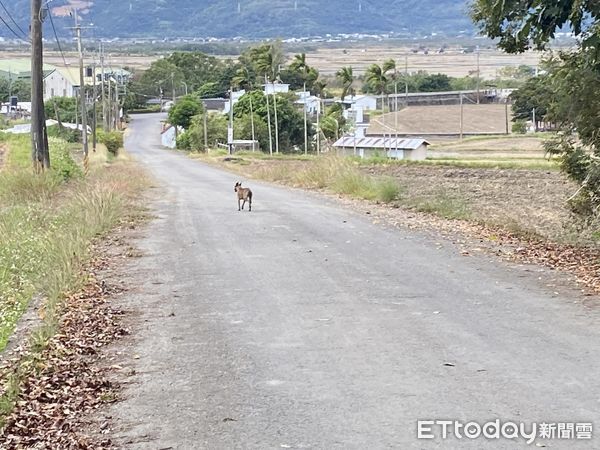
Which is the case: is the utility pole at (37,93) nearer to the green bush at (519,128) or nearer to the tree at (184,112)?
the green bush at (519,128)

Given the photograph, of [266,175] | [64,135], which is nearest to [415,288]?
[266,175]

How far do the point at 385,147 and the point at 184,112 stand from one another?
43040 mm

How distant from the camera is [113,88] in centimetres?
11869

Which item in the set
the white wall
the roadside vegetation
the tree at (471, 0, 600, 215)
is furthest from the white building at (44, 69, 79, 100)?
the tree at (471, 0, 600, 215)

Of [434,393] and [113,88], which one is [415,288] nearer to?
[434,393]

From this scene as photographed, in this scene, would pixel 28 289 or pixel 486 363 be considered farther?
pixel 28 289

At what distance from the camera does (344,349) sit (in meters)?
8.64

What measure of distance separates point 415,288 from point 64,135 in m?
80.8

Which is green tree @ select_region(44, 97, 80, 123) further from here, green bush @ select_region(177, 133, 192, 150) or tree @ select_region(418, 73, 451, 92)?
tree @ select_region(418, 73, 451, 92)

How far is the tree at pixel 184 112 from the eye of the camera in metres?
107

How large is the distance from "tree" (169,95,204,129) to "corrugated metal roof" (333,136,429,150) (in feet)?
113

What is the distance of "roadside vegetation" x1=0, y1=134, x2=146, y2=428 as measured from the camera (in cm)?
977

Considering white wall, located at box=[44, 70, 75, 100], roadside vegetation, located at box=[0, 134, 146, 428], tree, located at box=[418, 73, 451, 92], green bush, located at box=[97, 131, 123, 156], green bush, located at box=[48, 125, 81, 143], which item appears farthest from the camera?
tree, located at box=[418, 73, 451, 92]

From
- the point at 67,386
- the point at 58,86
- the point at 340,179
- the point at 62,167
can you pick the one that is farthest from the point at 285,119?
the point at 67,386
